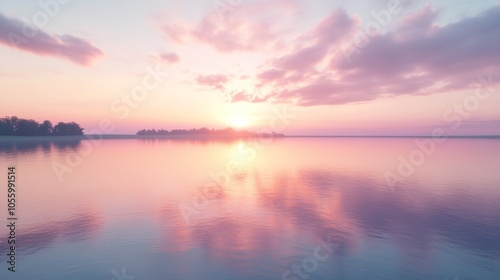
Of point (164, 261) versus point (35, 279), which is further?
point (164, 261)

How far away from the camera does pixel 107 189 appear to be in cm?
4291

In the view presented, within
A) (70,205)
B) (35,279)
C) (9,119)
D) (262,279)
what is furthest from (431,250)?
(9,119)

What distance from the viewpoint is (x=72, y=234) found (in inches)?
941

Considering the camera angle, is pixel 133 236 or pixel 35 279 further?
pixel 133 236

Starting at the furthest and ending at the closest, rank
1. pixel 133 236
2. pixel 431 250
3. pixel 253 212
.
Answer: pixel 253 212 → pixel 133 236 → pixel 431 250

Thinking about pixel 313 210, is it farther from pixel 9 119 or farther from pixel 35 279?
pixel 9 119

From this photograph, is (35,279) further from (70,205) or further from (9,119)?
(9,119)

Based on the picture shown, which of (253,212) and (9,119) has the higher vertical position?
(9,119)

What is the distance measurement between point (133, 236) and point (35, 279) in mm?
7773

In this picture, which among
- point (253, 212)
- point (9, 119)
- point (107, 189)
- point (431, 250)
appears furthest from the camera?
point (9, 119)

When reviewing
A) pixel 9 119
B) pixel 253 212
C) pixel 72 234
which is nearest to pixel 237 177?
pixel 253 212

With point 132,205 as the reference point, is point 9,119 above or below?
above

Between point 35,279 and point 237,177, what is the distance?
42062 millimetres

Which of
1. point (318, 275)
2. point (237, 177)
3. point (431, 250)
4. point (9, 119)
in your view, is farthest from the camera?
point (9, 119)
